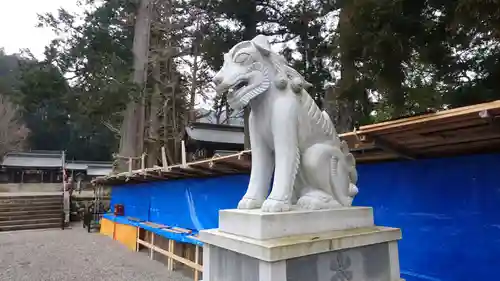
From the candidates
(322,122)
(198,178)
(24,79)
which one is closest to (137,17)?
(24,79)

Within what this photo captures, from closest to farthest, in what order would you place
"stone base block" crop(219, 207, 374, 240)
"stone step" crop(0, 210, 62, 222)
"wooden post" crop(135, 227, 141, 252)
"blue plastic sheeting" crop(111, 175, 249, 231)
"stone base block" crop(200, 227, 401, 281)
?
"stone base block" crop(200, 227, 401, 281), "stone base block" crop(219, 207, 374, 240), "blue plastic sheeting" crop(111, 175, 249, 231), "wooden post" crop(135, 227, 141, 252), "stone step" crop(0, 210, 62, 222)

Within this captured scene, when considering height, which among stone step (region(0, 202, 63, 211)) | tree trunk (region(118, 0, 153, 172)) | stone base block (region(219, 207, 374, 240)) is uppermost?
tree trunk (region(118, 0, 153, 172))

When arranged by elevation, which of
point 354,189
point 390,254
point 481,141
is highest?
point 481,141

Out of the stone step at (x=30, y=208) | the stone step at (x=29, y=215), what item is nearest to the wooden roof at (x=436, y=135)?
the stone step at (x=29, y=215)

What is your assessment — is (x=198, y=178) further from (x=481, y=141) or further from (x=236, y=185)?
(x=481, y=141)

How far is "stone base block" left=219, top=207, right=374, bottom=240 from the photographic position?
7.32 feet

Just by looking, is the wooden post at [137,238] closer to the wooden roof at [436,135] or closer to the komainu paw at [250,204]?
the wooden roof at [436,135]

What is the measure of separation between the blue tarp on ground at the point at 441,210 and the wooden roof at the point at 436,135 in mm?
195

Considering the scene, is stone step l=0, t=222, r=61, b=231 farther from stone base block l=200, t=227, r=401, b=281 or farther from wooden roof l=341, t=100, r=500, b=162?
wooden roof l=341, t=100, r=500, b=162

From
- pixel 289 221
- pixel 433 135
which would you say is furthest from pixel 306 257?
pixel 433 135

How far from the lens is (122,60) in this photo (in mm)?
11914

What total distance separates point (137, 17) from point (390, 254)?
13.0m

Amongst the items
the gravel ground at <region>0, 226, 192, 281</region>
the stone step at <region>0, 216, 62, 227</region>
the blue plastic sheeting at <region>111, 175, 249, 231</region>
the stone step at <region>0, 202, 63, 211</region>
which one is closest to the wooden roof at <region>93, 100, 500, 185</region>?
the blue plastic sheeting at <region>111, 175, 249, 231</region>

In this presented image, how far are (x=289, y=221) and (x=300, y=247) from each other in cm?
20
